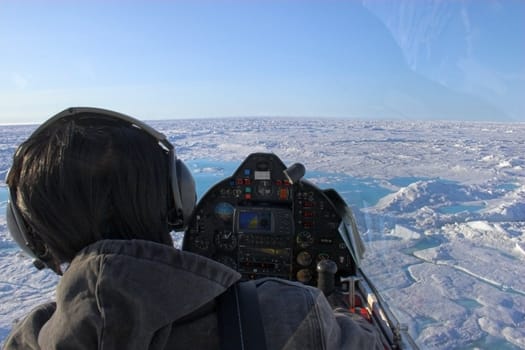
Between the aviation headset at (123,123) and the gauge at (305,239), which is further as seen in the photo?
the gauge at (305,239)

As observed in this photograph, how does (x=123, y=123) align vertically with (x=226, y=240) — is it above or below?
above

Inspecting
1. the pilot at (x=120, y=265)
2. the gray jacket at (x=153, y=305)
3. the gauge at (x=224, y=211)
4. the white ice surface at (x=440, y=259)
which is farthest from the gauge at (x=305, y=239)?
the gray jacket at (x=153, y=305)

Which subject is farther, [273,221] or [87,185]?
[273,221]

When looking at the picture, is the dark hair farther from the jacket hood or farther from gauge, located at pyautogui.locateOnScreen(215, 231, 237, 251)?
gauge, located at pyautogui.locateOnScreen(215, 231, 237, 251)

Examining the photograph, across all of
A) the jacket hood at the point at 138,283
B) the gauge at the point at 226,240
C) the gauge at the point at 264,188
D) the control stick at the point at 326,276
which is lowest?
the gauge at the point at 226,240

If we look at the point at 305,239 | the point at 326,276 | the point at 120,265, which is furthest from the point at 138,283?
the point at 305,239

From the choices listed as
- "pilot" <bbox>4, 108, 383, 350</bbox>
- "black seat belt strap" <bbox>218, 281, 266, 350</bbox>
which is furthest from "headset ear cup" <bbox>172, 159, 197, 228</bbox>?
"black seat belt strap" <bbox>218, 281, 266, 350</bbox>

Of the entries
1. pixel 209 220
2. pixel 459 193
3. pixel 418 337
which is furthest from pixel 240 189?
pixel 459 193

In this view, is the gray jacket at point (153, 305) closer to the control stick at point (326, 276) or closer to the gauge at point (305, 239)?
the control stick at point (326, 276)

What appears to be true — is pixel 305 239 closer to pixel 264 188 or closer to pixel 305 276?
pixel 305 276
